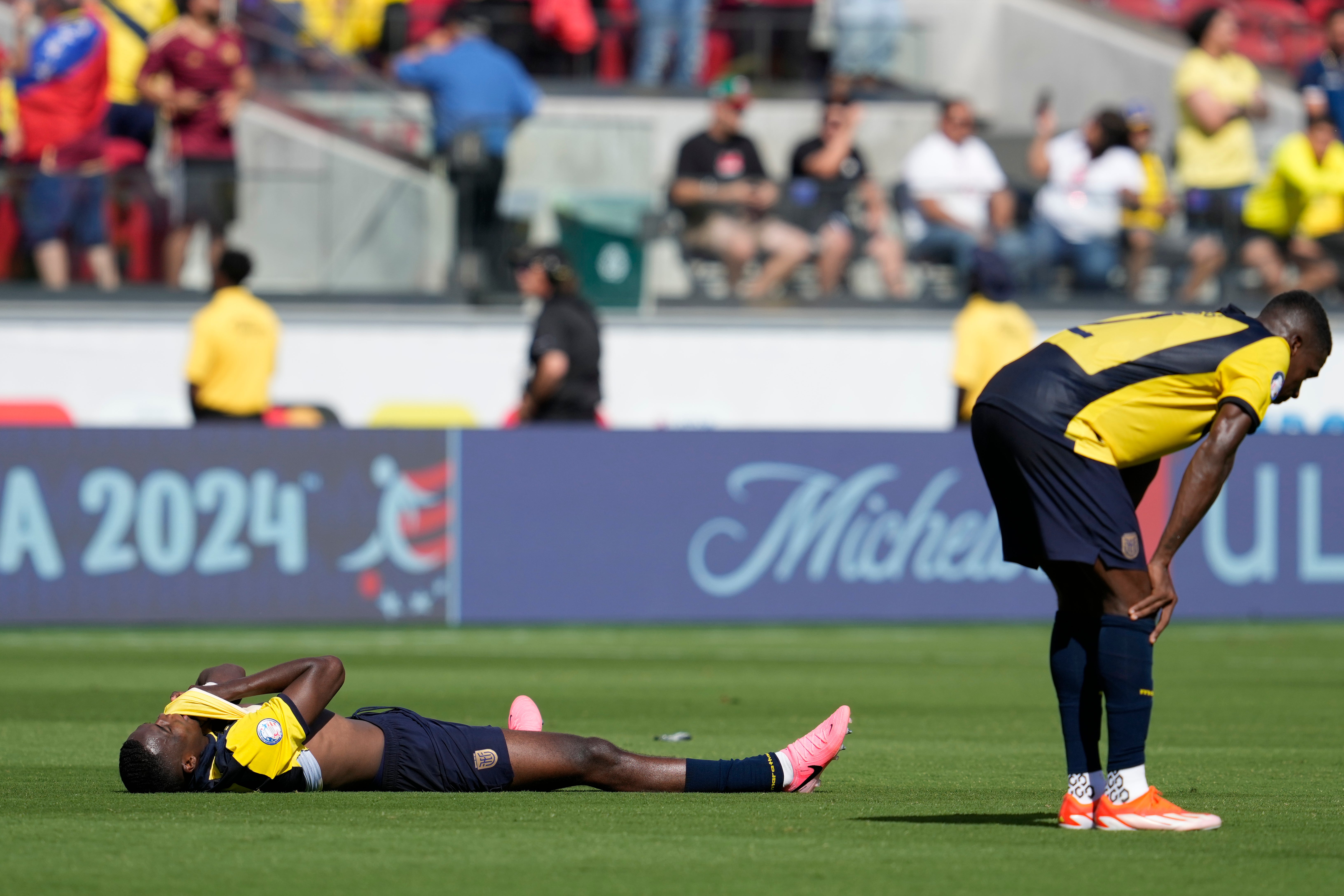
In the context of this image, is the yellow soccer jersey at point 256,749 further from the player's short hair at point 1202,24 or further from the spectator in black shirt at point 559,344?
the player's short hair at point 1202,24

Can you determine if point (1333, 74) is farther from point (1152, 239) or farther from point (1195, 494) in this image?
point (1195, 494)

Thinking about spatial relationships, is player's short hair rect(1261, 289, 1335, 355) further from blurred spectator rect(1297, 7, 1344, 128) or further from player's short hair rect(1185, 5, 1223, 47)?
player's short hair rect(1185, 5, 1223, 47)

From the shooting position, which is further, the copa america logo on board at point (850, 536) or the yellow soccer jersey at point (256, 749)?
the copa america logo on board at point (850, 536)

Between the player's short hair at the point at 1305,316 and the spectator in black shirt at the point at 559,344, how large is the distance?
9.46m

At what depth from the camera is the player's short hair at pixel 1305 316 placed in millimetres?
6406

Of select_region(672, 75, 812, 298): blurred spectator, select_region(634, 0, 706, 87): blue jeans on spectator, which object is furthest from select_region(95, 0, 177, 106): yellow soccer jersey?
select_region(634, 0, 706, 87): blue jeans on spectator

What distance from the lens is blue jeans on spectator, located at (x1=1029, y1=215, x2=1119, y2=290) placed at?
19.1 meters

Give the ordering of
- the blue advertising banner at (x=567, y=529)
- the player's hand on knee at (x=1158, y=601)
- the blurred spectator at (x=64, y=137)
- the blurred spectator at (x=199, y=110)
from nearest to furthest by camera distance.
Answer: the player's hand on knee at (x=1158, y=601), the blue advertising banner at (x=567, y=529), the blurred spectator at (x=64, y=137), the blurred spectator at (x=199, y=110)

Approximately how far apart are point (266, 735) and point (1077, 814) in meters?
2.76

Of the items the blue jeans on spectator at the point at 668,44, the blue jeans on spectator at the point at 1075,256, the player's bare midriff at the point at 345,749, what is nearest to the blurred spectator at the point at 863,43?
the blue jeans on spectator at the point at 668,44

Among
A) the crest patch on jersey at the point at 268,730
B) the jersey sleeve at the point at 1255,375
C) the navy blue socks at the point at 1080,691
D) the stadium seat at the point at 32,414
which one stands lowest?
the stadium seat at the point at 32,414

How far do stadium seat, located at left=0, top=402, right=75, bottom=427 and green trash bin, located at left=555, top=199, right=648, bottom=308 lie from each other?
4722 mm

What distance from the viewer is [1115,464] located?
646cm

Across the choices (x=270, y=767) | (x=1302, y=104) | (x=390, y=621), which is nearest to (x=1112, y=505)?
(x=270, y=767)
